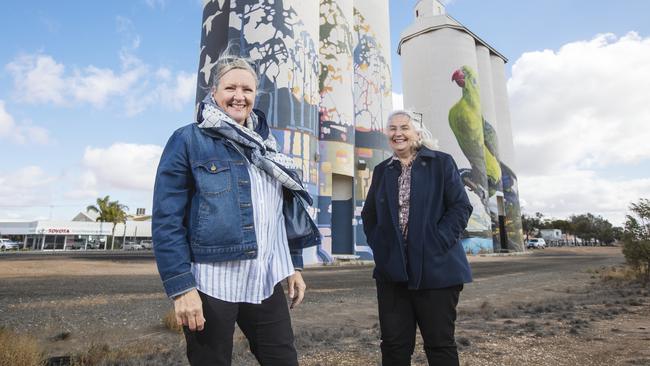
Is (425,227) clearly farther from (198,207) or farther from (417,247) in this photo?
(198,207)

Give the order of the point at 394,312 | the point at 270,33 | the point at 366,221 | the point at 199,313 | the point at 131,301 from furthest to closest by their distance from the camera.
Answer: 1. the point at 270,33
2. the point at 131,301
3. the point at 366,221
4. the point at 394,312
5. the point at 199,313

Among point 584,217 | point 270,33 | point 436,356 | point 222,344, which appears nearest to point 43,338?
point 222,344

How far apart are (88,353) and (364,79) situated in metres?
25.3

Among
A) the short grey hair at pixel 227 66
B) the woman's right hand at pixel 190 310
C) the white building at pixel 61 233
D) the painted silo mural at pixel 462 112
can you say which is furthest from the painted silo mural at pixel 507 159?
the white building at pixel 61 233

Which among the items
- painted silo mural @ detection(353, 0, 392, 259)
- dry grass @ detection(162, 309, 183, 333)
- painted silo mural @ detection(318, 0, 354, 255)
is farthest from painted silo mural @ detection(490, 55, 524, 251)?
dry grass @ detection(162, 309, 183, 333)

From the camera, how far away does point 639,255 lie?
1098cm

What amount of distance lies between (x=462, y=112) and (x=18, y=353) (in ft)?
131

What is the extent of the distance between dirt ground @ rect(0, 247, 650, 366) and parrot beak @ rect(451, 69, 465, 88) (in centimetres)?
3231

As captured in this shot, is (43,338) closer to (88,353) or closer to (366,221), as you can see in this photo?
(88,353)

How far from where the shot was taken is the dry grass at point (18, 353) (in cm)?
325

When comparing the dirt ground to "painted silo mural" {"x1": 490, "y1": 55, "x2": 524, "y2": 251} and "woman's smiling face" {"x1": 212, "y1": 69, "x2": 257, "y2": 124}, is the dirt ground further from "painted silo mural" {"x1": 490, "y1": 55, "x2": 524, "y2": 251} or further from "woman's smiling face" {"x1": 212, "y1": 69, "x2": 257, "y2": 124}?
"painted silo mural" {"x1": 490, "y1": 55, "x2": 524, "y2": 251}

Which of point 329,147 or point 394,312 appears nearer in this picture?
point 394,312

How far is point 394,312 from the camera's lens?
232 cm

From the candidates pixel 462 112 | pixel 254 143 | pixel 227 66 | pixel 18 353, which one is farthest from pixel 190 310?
pixel 462 112
